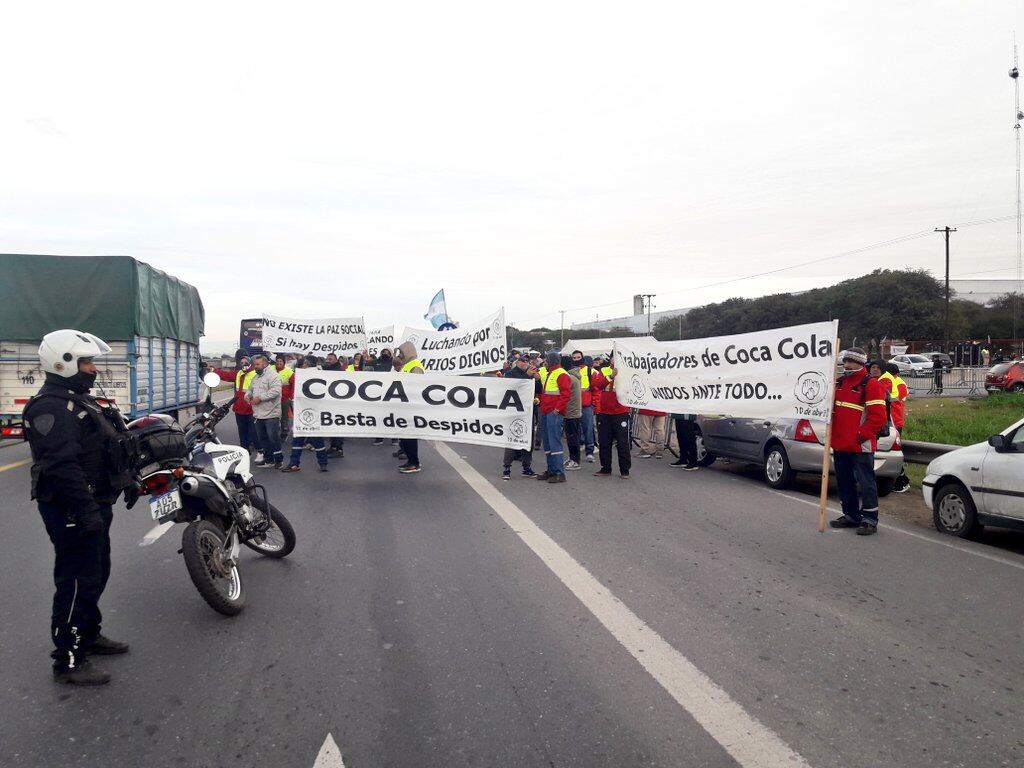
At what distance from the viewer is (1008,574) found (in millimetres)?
6387

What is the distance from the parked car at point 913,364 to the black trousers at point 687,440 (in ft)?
116


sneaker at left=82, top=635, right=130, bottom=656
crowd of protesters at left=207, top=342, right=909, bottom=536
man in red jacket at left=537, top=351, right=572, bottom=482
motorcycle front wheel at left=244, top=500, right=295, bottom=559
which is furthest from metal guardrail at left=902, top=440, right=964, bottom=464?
sneaker at left=82, top=635, right=130, bottom=656

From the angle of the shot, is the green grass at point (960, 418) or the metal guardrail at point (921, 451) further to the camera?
the green grass at point (960, 418)

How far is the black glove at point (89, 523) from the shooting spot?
4.08 m

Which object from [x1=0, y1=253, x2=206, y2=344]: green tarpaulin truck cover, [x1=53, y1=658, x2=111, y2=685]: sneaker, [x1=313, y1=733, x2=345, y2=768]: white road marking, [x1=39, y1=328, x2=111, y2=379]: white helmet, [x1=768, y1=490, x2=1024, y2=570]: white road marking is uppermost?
[x1=0, y1=253, x2=206, y2=344]: green tarpaulin truck cover

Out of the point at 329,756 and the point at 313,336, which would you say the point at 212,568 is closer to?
the point at 329,756

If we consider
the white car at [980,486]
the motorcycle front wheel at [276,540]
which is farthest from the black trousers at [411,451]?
the white car at [980,486]

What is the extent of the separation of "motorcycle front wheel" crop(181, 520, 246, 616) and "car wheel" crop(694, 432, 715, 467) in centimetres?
860

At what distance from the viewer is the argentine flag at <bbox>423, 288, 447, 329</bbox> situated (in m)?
25.9

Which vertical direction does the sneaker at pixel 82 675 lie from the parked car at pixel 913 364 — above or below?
below

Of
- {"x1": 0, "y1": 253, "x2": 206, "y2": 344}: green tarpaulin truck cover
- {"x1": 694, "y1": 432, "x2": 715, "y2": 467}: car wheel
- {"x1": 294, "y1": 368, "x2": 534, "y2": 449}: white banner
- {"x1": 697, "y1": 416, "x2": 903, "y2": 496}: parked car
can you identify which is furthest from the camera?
{"x1": 694, "y1": 432, "x2": 715, "y2": 467}: car wheel

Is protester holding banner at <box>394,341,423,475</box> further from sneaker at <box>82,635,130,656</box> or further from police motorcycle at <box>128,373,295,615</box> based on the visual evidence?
sneaker at <box>82,635,130,656</box>

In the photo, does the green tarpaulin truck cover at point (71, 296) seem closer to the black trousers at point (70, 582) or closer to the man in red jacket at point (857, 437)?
the black trousers at point (70, 582)

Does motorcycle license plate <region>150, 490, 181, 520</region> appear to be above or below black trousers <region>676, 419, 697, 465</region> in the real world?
above
